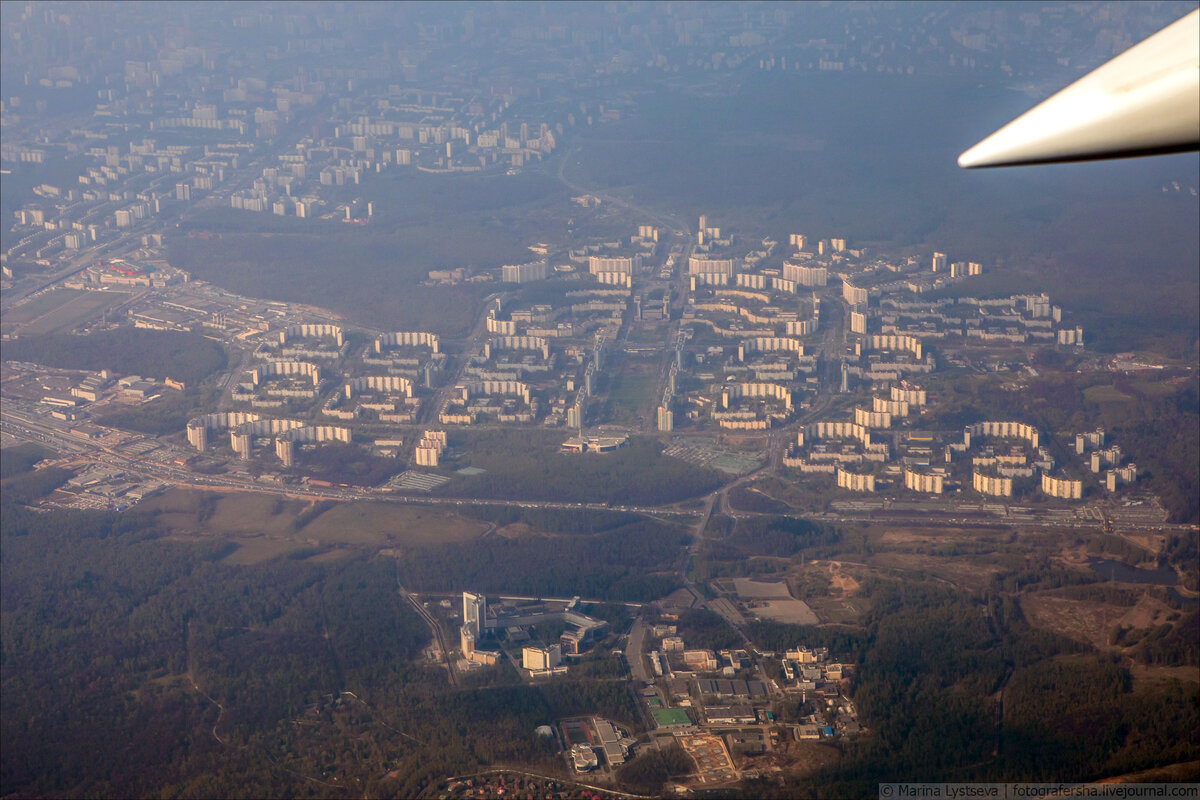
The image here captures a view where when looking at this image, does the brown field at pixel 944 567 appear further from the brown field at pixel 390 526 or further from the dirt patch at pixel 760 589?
the brown field at pixel 390 526

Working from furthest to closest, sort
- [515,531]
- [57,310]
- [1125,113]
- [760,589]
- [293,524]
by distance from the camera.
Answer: [57,310], [293,524], [515,531], [760,589], [1125,113]

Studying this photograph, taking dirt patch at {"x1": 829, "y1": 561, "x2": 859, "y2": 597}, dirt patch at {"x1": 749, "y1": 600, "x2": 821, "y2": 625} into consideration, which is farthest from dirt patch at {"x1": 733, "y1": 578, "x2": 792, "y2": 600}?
dirt patch at {"x1": 829, "y1": 561, "x2": 859, "y2": 597}

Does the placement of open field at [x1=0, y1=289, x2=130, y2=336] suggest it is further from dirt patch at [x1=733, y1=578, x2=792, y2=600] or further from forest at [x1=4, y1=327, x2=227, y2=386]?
dirt patch at [x1=733, y1=578, x2=792, y2=600]

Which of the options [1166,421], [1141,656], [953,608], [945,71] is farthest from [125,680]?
[945,71]

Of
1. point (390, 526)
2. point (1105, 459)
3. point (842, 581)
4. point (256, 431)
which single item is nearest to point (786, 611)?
point (842, 581)

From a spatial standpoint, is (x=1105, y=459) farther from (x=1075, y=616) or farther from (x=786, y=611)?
(x=786, y=611)

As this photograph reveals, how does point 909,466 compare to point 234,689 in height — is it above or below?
above

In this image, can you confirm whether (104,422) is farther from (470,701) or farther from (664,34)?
(664,34)

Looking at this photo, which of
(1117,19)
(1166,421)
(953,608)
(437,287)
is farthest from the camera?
(1117,19)
